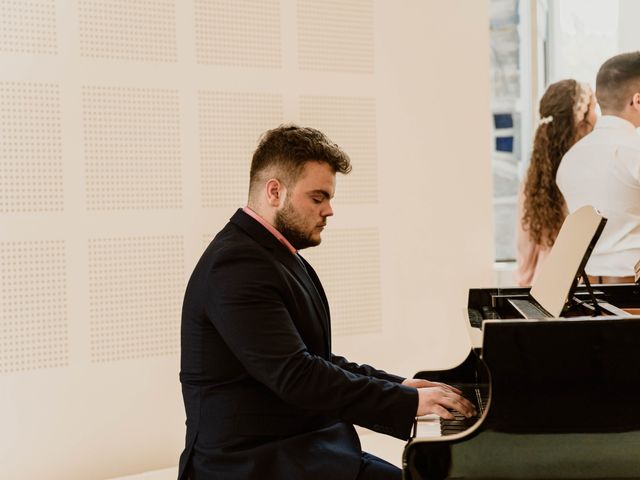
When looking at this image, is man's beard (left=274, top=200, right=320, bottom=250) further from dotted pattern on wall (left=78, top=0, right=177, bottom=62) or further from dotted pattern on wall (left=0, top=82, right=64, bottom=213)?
dotted pattern on wall (left=78, top=0, right=177, bottom=62)

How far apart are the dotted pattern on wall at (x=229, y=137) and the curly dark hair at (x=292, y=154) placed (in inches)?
64.3

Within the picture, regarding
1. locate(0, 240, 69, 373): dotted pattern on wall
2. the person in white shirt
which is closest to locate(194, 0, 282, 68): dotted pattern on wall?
locate(0, 240, 69, 373): dotted pattern on wall

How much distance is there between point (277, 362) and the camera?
5.84 feet

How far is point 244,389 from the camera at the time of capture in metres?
1.89

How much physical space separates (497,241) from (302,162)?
3.61 meters

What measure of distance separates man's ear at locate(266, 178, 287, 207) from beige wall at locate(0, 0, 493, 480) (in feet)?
5.46

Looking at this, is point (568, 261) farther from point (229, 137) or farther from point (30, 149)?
point (30, 149)

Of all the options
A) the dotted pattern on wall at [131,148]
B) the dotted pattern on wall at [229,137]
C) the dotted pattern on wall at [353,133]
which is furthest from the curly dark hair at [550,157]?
the dotted pattern on wall at [131,148]

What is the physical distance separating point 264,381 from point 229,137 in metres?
2.13

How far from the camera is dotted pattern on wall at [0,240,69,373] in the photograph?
3320 millimetres

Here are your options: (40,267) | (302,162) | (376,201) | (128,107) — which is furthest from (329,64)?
(302,162)

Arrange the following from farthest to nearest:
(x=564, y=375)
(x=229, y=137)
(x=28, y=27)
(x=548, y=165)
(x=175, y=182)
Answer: (x=548, y=165)
(x=229, y=137)
(x=175, y=182)
(x=28, y=27)
(x=564, y=375)

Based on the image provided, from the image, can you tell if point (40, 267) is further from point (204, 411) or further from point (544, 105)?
point (544, 105)

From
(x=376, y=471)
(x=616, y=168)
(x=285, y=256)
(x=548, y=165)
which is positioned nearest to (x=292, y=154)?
(x=285, y=256)
